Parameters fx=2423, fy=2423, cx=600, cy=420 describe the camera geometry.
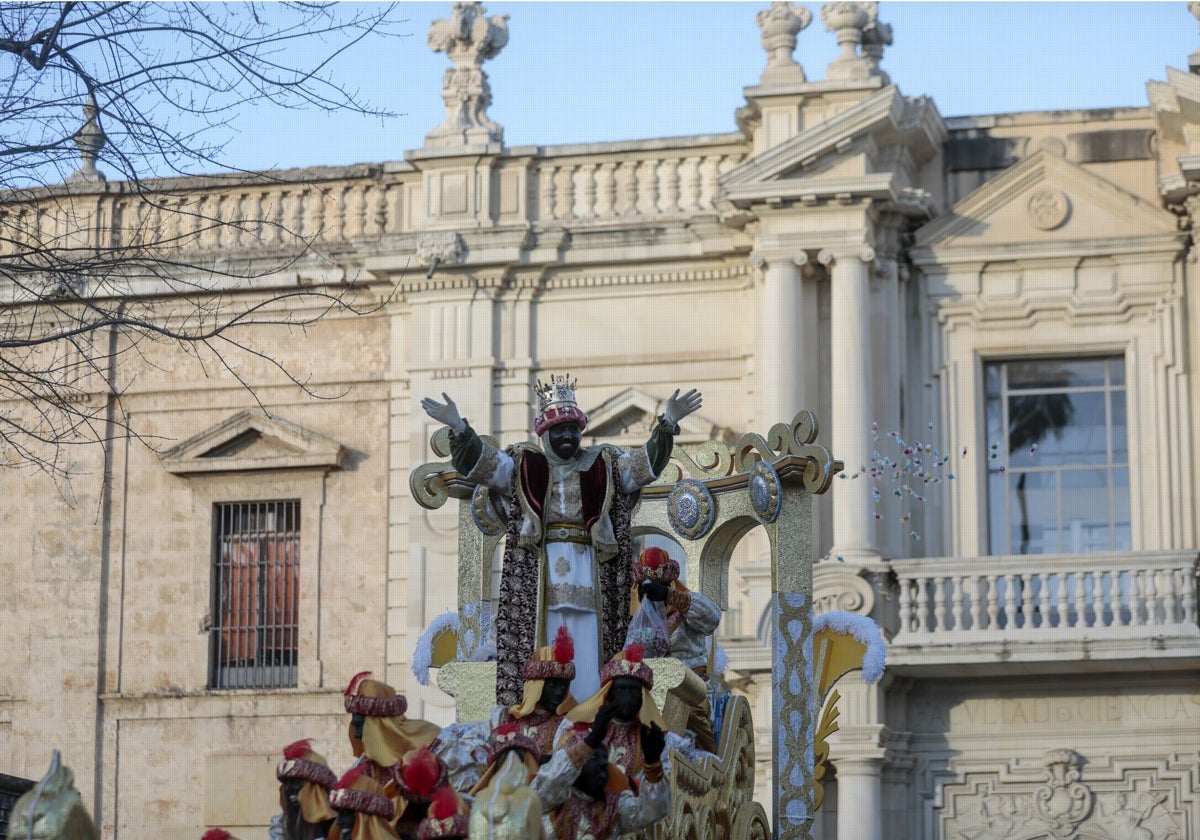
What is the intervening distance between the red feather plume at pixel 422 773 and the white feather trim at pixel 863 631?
458cm

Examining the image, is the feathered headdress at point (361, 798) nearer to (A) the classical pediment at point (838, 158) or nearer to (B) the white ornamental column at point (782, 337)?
(B) the white ornamental column at point (782, 337)

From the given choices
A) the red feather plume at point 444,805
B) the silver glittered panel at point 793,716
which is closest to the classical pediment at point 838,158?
the silver glittered panel at point 793,716

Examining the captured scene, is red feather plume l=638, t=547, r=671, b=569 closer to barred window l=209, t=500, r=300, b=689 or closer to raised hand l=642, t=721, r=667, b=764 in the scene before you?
raised hand l=642, t=721, r=667, b=764

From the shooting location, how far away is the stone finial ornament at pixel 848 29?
75.6ft

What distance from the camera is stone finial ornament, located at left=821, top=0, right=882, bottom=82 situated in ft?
75.6

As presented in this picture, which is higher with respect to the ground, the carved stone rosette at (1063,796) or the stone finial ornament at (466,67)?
the stone finial ornament at (466,67)

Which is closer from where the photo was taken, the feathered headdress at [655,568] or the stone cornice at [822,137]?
the feathered headdress at [655,568]

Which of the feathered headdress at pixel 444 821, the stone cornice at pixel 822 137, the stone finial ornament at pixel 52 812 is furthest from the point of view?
the stone cornice at pixel 822 137

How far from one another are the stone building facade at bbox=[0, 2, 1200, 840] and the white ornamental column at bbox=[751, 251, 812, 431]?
0.04m


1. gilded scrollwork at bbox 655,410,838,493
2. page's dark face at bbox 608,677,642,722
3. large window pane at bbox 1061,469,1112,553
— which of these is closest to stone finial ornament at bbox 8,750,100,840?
page's dark face at bbox 608,677,642,722

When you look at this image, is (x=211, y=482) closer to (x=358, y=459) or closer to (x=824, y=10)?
(x=358, y=459)

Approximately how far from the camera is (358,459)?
24.0 meters

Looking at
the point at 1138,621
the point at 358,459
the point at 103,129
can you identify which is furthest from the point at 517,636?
the point at 358,459

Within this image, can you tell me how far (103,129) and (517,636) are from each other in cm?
372
